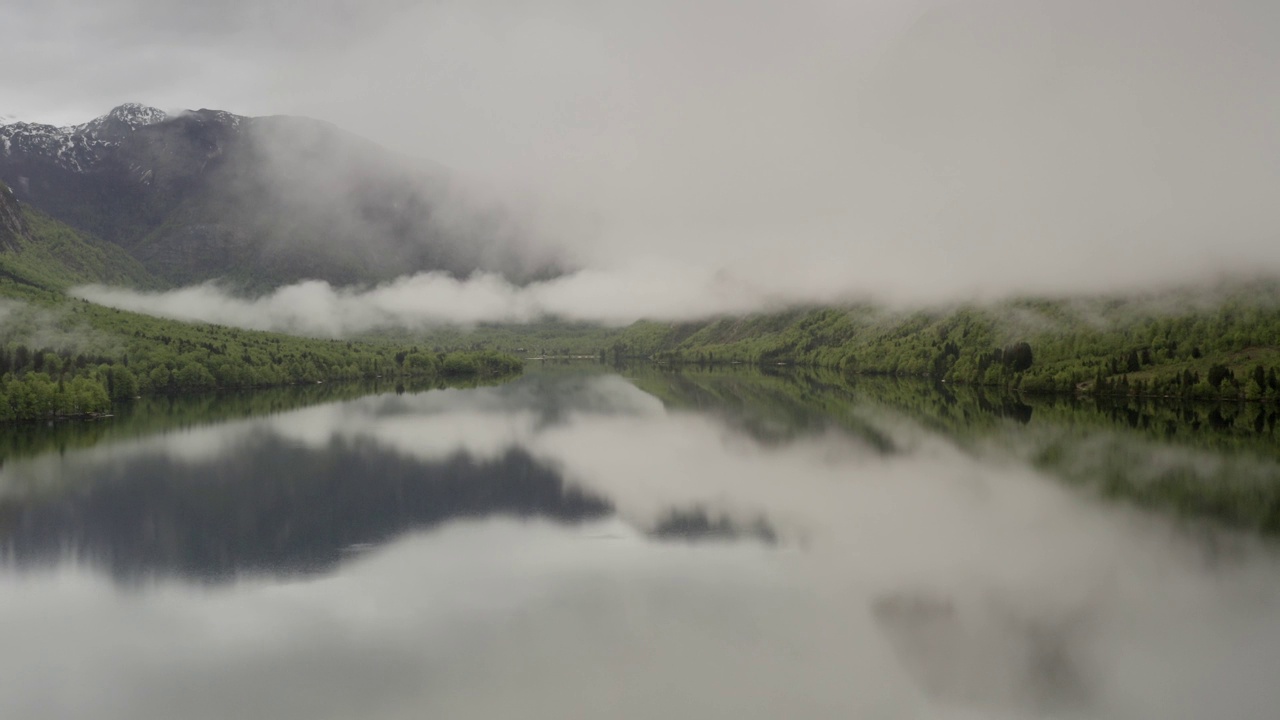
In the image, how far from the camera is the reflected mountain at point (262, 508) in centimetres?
3875

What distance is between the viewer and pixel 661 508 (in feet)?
159

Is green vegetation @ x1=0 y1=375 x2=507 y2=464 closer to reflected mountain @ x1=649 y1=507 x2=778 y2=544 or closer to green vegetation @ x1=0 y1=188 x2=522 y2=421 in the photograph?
green vegetation @ x1=0 y1=188 x2=522 y2=421

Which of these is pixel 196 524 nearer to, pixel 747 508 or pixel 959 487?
pixel 747 508

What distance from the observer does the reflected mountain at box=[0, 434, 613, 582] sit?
38.8 metres

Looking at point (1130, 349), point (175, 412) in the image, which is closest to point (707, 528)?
point (175, 412)

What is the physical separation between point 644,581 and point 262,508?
90.2 ft

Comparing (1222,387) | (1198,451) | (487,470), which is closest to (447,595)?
(487,470)

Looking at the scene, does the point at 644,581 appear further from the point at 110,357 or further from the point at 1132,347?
the point at 1132,347

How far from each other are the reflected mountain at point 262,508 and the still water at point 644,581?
0.29 metres

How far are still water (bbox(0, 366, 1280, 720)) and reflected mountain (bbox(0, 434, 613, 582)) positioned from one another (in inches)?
11.2

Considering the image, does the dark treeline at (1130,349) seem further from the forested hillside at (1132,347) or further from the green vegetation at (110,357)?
the green vegetation at (110,357)

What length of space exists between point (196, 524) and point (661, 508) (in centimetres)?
2587

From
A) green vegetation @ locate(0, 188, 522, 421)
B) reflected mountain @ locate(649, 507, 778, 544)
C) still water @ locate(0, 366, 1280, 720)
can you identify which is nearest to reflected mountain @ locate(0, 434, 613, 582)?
still water @ locate(0, 366, 1280, 720)

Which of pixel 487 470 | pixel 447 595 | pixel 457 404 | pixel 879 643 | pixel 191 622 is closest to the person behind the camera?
pixel 879 643
